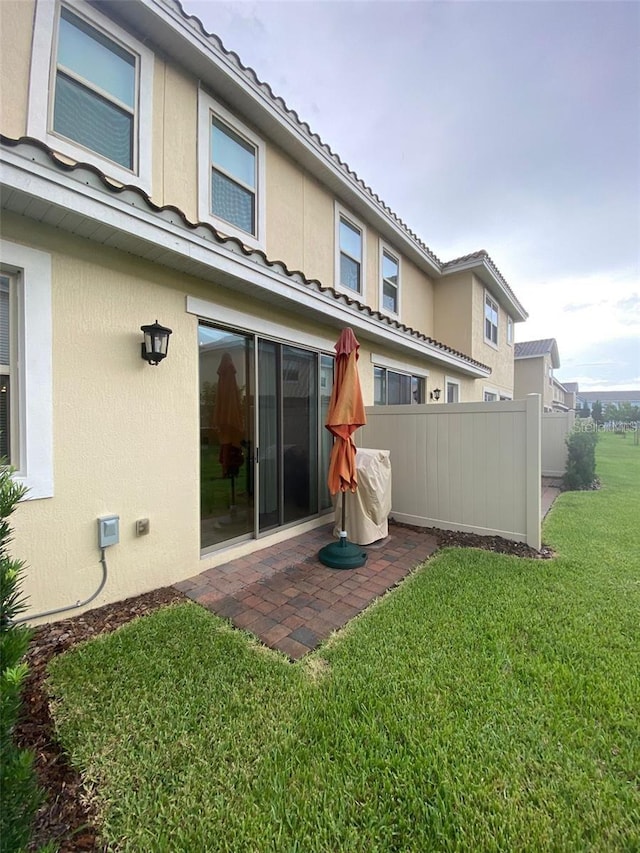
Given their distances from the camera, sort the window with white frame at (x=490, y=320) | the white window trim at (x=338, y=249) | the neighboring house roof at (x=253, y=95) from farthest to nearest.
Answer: the window with white frame at (x=490, y=320) < the white window trim at (x=338, y=249) < the neighboring house roof at (x=253, y=95)

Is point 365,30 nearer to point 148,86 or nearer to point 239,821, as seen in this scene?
point 148,86

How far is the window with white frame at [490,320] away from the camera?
12864 millimetres

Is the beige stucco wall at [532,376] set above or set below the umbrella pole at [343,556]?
above

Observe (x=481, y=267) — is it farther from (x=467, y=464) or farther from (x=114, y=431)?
(x=114, y=431)

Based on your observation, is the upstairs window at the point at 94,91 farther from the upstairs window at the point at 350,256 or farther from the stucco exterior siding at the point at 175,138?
the upstairs window at the point at 350,256

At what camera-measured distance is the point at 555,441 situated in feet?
37.4

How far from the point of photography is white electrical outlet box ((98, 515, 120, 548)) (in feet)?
10.9

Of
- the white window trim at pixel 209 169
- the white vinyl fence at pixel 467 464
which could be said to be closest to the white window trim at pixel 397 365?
the white vinyl fence at pixel 467 464

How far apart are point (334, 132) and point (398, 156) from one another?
1.80 metres

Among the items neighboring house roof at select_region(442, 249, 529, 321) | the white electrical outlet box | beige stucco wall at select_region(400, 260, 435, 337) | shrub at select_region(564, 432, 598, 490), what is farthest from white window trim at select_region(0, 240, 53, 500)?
shrub at select_region(564, 432, 598, 490)

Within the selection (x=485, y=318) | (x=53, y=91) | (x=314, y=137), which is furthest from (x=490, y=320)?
(x=53, y=91)

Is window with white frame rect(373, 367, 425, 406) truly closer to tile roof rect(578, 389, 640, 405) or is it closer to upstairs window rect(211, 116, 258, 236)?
upstairs window rect(211, 116, 258, 236)

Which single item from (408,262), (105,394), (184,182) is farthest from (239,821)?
(408,262)

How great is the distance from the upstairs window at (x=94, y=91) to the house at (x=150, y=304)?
2cm
